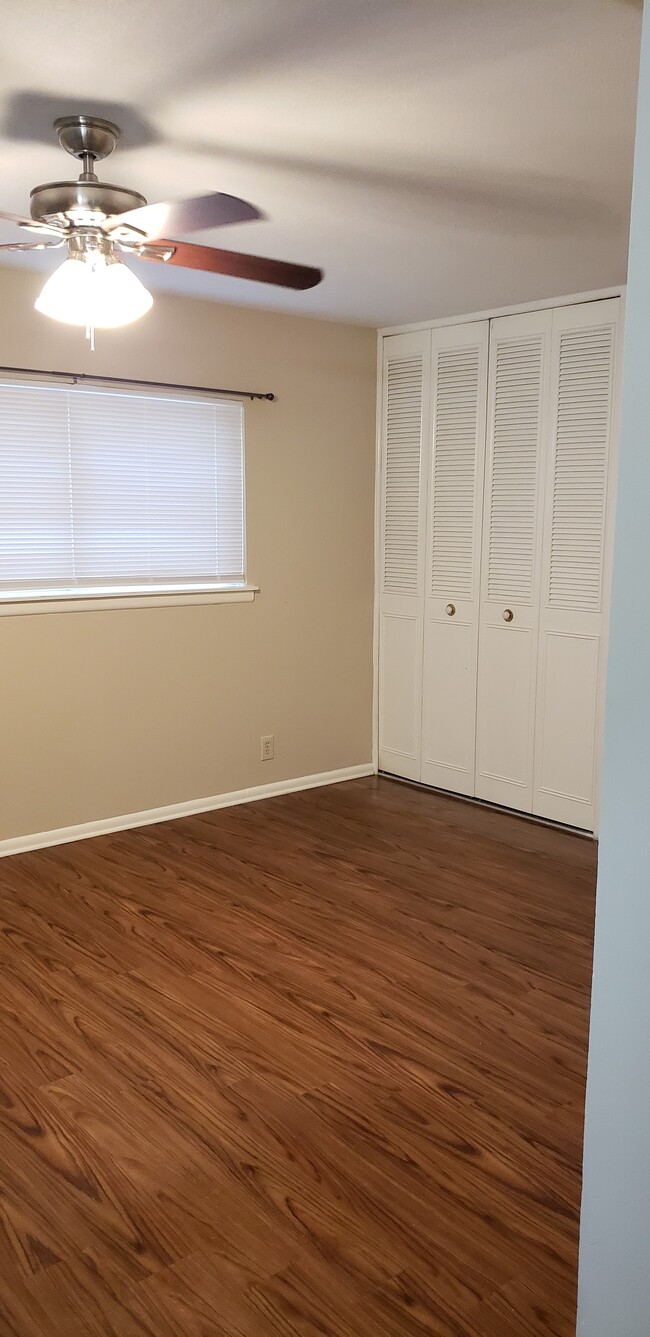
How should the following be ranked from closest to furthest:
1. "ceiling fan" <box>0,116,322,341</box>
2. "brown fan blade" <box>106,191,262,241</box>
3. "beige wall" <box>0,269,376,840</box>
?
"brown fan blade" <box>106,191,262,241</box> → "ceiling fan" <box>0,116,322,341</box> → "beige wall" <box>0,269,376,840</box>

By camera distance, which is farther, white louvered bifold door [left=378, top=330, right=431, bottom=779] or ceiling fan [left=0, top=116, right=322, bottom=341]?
white louvered bifold door [left=378, top=330, right=431, bottom=779]

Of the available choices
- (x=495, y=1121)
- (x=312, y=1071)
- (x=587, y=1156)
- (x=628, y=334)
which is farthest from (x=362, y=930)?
(x=628, y=334)

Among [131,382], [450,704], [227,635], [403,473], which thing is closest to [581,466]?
[403,473]

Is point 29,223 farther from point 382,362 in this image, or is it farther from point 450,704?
point 450,704

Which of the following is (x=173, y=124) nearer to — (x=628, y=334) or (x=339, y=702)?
(x=628, y=334)

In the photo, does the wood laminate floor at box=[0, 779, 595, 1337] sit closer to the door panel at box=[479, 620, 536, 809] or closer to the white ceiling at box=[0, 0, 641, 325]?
the door panel at box=[479, 620, 536, 809]

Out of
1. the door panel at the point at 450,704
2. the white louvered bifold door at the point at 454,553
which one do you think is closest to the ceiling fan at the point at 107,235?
the white louvered bifold door at the point at 454,553

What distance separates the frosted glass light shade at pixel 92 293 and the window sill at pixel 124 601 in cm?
165

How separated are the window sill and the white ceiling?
139cm

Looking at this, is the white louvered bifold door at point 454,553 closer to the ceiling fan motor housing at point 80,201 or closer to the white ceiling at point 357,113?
the white ceiling at point 357,113

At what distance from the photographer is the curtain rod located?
378cm

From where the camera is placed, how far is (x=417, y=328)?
471 centimetres

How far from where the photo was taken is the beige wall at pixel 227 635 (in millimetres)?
3943

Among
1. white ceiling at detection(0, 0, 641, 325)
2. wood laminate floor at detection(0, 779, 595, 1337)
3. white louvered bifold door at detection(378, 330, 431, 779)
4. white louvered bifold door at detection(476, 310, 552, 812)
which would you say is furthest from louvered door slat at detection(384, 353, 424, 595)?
wood laminate floor at detection(0, 779, 595, 1337)
